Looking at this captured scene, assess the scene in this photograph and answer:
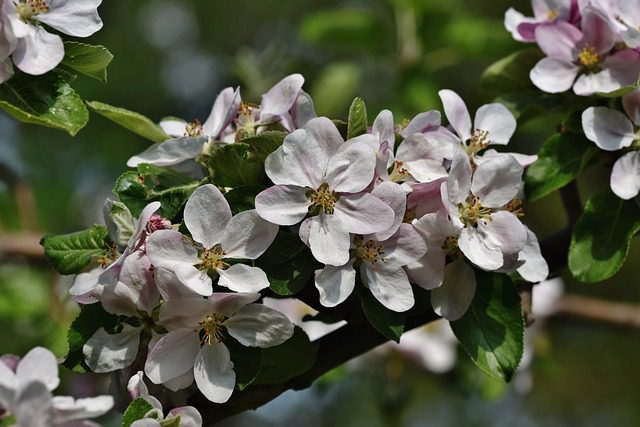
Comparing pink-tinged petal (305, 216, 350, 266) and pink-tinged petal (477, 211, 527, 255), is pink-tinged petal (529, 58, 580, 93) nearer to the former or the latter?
pink-tinged petal (477, 211, 527, 255)

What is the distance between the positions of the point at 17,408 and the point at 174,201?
29 cm

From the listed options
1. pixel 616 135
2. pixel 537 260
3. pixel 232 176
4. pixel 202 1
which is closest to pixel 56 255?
pixel 232 176

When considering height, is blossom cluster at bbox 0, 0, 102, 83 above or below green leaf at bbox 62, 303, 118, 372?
above

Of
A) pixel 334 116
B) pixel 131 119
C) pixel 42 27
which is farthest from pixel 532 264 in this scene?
pixel 334 116

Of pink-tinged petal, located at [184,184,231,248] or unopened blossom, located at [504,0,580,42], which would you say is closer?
pink-tinged petal, located at [184,184,231,248]

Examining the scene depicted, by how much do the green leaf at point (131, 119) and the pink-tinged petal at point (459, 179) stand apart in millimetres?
357

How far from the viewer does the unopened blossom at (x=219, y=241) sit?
0.94 meters

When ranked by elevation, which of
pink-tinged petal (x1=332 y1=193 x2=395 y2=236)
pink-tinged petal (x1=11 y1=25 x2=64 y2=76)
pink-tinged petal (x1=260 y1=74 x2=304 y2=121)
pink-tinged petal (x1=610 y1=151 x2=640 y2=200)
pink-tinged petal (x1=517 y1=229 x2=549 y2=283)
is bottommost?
pink-tinged petal (x1=517 y1=229 x2=549 y2=283)

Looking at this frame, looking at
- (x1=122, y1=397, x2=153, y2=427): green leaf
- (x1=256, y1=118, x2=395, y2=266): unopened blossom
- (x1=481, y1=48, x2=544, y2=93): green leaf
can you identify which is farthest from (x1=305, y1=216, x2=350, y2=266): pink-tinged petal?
(x1=481, y1=48, x2=544, y2=93): green leaf

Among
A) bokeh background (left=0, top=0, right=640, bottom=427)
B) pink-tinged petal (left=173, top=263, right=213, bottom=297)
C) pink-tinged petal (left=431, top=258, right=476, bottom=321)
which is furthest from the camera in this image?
bokeh background (left=0, top=0, right=640, bottom=427)

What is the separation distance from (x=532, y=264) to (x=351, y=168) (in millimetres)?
239

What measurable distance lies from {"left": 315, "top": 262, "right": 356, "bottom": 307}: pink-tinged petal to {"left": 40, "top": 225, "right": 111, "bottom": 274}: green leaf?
0.23 m

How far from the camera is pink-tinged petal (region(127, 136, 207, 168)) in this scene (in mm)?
1058

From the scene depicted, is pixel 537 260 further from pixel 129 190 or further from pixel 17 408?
pixel 17 408
